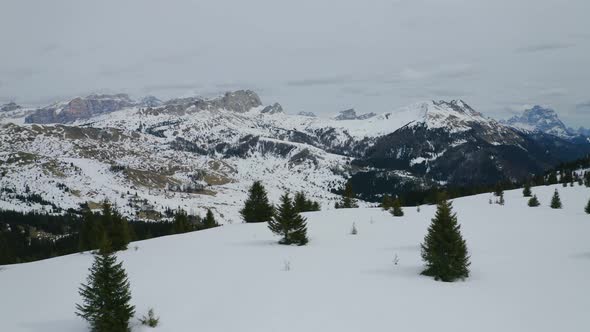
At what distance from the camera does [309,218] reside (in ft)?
125

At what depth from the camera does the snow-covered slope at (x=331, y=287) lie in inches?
503

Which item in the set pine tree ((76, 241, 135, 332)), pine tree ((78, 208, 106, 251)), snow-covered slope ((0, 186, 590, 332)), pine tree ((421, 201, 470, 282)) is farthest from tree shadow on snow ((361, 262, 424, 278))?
pine tree ((78, 208, 106, 251))

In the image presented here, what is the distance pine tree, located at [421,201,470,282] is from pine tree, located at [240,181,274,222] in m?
27.5

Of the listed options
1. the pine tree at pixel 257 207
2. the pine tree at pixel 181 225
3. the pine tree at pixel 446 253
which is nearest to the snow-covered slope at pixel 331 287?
the pine tree at pixel 446 253

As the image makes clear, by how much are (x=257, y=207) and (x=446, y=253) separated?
29161 mm

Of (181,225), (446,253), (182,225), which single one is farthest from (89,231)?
(446,253)

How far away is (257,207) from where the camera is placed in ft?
146

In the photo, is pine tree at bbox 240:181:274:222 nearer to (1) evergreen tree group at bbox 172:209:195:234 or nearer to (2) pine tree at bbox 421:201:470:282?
(1) evergreen tree group at bbox 172:209:195:234

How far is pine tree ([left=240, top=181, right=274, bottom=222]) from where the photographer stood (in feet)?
144

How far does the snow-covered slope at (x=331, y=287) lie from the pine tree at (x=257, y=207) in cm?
1496

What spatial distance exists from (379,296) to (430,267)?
13.7 feet

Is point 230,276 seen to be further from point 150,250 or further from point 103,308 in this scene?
point 150,250

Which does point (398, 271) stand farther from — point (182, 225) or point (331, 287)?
point (182, 225)

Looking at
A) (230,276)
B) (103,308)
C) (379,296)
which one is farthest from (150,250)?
(379,296)
